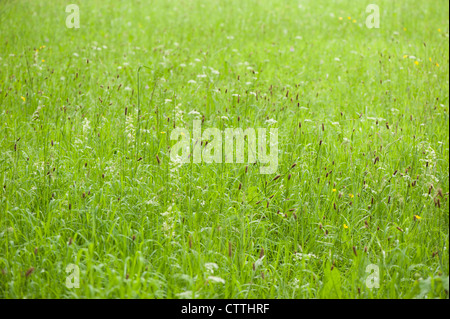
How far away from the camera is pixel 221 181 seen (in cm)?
331

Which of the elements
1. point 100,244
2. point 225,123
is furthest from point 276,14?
point 100,244

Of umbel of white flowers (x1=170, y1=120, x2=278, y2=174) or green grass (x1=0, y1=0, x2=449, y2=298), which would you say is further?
umbel of white flowers (x1=170, y1=120, x2=278, y2=174)

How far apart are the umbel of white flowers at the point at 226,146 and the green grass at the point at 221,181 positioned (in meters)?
0.11

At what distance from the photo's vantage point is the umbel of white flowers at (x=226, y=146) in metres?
3.55

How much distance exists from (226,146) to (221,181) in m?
0.52

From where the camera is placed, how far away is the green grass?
8.07 ft

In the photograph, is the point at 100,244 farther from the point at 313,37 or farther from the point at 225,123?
the point at 313,37

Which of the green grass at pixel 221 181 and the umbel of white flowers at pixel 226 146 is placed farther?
the umbel of white flowers at pixel 226 146

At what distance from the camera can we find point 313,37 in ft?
25.8

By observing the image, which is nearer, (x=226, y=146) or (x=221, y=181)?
(x=221, y=181)

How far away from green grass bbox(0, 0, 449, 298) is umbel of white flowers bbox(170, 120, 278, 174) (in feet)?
0.34


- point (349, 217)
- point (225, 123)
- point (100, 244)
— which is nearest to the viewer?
point (100, 244)
